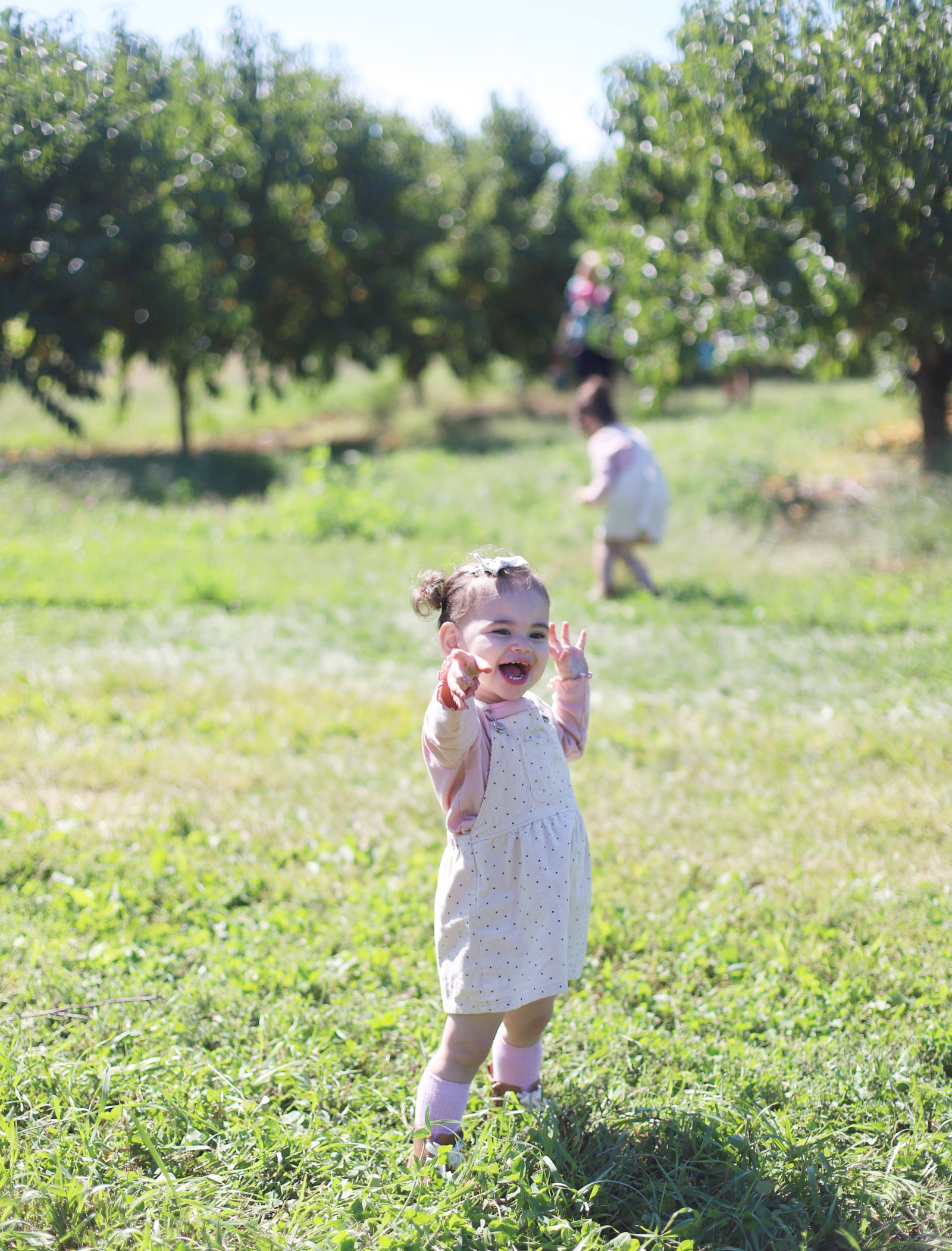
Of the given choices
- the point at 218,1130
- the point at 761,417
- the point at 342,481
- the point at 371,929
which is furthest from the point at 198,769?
the point at 761,417

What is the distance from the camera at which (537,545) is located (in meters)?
9.09

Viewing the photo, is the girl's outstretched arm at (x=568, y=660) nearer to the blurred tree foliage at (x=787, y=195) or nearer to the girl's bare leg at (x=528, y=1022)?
the girl's bare leg at (x=528, y=1022)

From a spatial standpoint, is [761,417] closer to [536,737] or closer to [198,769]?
[198,769]

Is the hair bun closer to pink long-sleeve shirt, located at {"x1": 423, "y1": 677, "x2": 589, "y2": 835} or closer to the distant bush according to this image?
pink long-sleeve shirt, located at {"x1": 423, "y1": 677, "x2": 589, "y2": 835}

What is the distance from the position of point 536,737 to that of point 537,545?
6.71 meters

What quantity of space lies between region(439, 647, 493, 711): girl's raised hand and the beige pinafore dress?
25cm

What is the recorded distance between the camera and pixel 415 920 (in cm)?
346

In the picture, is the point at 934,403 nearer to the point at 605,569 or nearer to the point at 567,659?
the point at 605,569

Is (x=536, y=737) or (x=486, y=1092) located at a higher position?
(x=536, y=737)

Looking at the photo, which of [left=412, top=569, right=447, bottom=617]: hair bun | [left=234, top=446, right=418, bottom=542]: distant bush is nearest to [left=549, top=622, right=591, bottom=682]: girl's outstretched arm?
[left=412, top=569, right=447, bottom=617]: hair bun

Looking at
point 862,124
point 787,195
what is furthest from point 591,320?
point 862,124

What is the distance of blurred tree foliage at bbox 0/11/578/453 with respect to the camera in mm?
9594

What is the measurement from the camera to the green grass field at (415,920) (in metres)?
2.32

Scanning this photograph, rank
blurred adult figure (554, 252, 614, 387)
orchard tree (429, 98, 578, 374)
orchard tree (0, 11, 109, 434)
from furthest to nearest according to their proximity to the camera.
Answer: orchard tree (429, 98, 578, 374) → blurred adult figure (554, 252, 614, 387) → orchard tree (0, 11, 109, 434)
